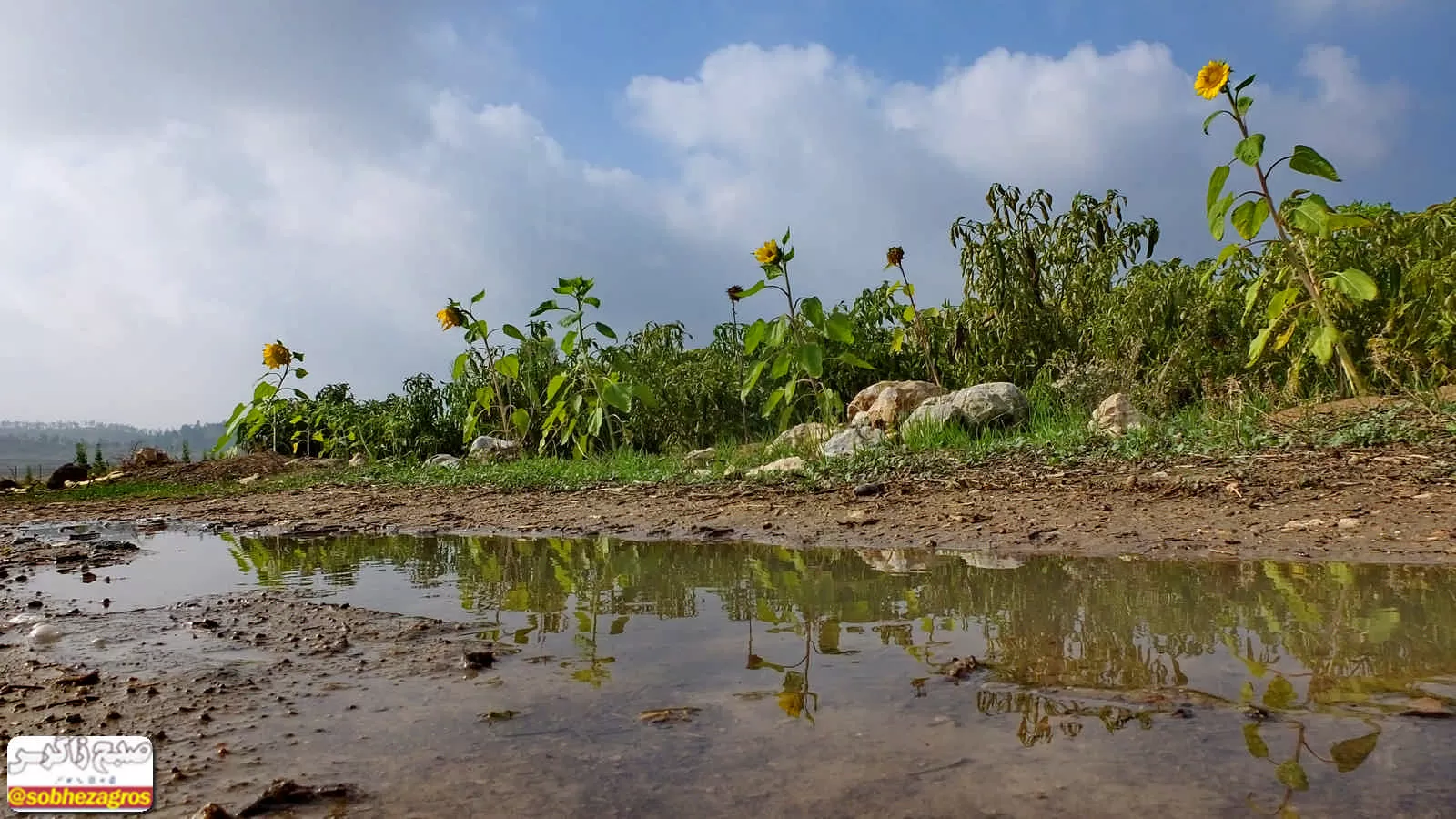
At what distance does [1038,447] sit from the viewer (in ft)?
19.0

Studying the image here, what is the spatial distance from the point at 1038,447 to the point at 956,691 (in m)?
4.21

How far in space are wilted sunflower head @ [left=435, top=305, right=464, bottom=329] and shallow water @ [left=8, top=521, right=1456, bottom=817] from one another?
6.22 meters

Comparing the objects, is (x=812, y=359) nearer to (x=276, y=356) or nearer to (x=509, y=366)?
(x=509, y=366)

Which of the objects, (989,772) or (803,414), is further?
(803,414)

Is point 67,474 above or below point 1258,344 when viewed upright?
below

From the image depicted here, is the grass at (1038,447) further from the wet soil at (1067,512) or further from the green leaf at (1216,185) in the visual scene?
the green leaf at (1216,185)

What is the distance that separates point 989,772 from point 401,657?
4.85 ft

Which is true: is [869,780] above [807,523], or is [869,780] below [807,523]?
below

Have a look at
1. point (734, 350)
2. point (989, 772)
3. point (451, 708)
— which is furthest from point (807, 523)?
point (734, 350)

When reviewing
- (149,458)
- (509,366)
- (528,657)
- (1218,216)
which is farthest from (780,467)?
(149,458)

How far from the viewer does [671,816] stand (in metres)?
1.34

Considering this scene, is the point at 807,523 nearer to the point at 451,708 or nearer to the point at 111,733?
the point at 451,708

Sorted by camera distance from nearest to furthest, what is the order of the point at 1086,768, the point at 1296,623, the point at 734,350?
1. the point at 1086,768
2. the point at 1296,623
3. the point at 734,350

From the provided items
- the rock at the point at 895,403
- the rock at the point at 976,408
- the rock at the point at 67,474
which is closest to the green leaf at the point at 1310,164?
the rock at the point at 976,408
